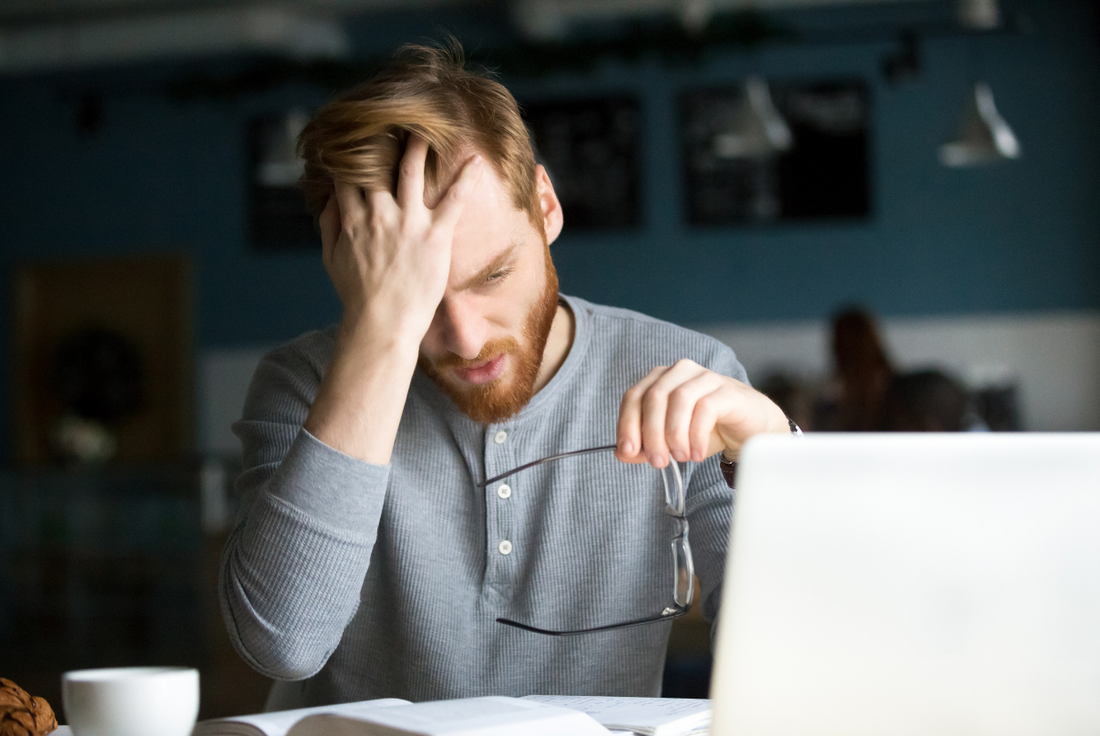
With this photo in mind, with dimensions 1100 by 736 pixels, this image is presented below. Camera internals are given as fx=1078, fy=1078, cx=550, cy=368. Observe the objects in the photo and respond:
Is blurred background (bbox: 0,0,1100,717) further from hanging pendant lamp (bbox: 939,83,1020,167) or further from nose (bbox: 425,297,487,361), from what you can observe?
nose (bbox: 425,297,487,361)

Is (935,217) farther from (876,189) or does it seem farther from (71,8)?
(71,8)

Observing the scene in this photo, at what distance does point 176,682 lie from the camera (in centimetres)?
73

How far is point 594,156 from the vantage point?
5.18 meters

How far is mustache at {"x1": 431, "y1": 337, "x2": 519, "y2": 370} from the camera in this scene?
119 cm

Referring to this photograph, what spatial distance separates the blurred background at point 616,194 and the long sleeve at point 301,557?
3.35m

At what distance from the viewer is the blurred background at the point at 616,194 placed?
4.84m

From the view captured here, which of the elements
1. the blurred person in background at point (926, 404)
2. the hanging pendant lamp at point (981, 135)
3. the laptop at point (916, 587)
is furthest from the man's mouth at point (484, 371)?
the hanging pendant lamp at point (981, 135)

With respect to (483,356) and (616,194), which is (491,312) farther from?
(616,194)

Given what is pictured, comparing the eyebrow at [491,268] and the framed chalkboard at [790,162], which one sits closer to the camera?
the eyebrow at [491,268]

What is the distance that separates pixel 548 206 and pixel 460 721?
801mm

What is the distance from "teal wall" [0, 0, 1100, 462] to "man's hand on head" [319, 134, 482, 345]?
4038 millimetres

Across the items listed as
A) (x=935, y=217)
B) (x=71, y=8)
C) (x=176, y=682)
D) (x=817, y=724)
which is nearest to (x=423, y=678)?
(x=176, y=682)

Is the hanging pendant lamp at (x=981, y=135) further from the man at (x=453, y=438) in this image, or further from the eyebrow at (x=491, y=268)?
the eyebrow at (x=491, y=268)

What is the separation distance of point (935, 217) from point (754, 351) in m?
1.02
